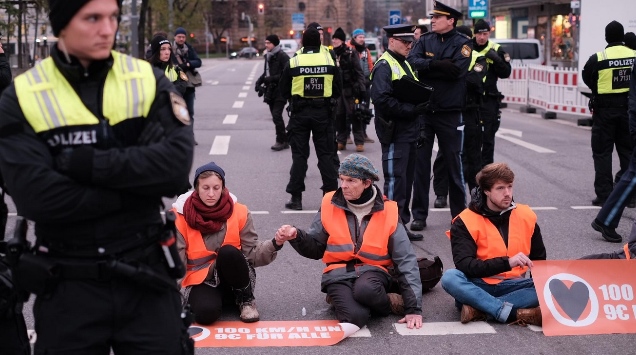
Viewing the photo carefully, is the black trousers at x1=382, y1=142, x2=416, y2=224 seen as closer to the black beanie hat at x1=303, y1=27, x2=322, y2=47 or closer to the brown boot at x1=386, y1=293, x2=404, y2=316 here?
the black beanie hat at x1=303, y1=27, x2=322, y2=47

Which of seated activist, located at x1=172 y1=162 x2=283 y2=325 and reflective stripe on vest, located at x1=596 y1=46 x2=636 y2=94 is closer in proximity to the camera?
seated activist, located at x1=172 y1=162 x2=283 y2=325

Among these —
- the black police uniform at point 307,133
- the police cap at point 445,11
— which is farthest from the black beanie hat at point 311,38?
the police cap at point 445,11

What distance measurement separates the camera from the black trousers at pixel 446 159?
884 centimetres

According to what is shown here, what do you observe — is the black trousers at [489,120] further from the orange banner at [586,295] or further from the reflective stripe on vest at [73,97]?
the reflective stripe on vest at [73,97]

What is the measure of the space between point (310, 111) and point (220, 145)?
614 centimetres

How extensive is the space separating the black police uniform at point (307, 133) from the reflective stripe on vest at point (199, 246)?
4053 millimetres

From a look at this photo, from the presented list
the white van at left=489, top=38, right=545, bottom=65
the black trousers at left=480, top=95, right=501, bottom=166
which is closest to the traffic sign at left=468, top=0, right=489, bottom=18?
the white van at left=489, top=38, right=545, bottom=65

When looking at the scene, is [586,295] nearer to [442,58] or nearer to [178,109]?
[442,58]

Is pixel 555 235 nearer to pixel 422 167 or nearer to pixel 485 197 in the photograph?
pixel 422 167

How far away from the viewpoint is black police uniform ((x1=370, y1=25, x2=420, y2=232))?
27.4ft

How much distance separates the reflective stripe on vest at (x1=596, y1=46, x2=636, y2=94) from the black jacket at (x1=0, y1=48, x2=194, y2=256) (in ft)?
26.3

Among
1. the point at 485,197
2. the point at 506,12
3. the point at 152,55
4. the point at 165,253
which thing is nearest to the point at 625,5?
the point at 152,55

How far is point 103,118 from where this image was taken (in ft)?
9.68

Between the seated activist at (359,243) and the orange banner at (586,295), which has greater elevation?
the seated activist at (359,243)
